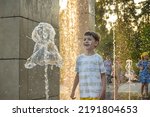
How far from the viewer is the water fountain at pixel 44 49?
22.2 feet

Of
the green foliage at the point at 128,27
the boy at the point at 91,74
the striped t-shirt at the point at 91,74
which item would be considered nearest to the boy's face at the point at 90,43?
the boy at the point at 91,74

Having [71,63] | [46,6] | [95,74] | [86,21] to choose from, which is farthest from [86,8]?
[95,74]

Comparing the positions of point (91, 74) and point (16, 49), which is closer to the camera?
point (91, 74)

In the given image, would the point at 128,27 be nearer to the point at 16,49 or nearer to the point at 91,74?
the point at 16,49

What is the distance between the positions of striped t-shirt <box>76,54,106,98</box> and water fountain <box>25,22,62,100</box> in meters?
1.27

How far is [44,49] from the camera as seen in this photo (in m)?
7.11

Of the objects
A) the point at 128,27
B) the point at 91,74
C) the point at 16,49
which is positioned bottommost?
the point at 91,74

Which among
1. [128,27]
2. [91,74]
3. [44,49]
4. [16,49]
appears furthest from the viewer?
[128,27]

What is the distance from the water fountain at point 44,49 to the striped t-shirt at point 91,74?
1271 mm

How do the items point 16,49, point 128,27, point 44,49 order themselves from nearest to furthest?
point 16,49 → point 44,49 → point 128,27

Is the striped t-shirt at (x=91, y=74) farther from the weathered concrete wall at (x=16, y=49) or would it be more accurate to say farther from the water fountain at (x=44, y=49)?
the water fountain at (x=44, y=49)

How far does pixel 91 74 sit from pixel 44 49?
182 cm

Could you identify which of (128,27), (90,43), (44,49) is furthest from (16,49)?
(128,27)

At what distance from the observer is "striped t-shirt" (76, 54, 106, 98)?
5.43m
